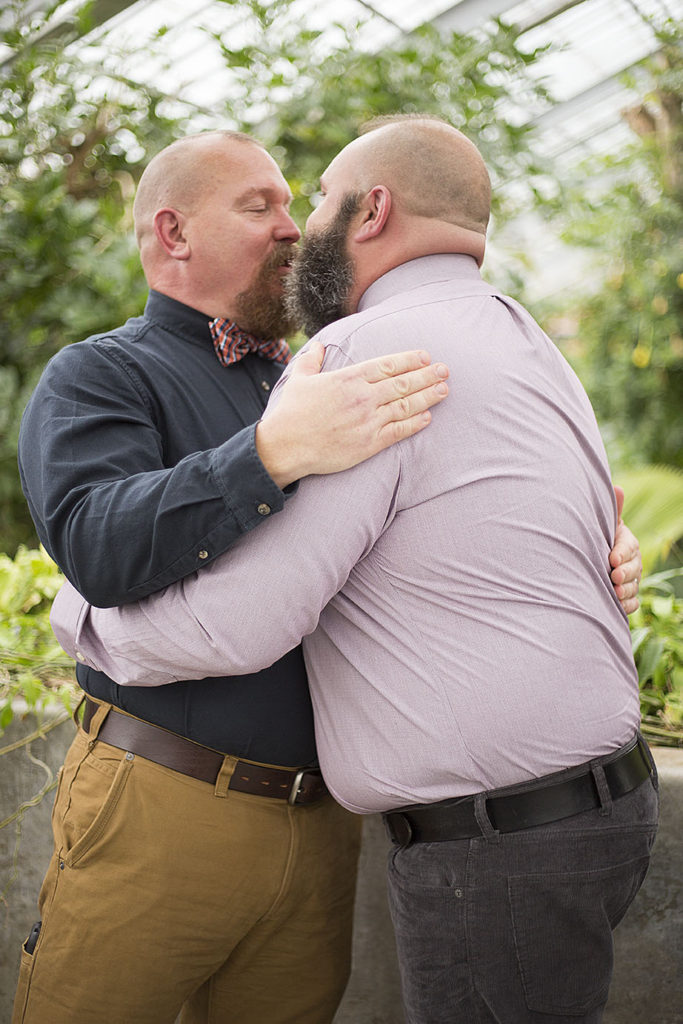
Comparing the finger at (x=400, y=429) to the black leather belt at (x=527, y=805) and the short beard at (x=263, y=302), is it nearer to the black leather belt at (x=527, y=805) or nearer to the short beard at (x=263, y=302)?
the black leather belt at (x=527, y=805)

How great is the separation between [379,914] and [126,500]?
1.31 m

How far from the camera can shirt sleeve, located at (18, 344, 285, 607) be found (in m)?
1.29

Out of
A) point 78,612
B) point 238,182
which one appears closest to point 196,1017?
point 78,612

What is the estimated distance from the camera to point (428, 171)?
152 cm

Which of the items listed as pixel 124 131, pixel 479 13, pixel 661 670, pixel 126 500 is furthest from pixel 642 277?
pixel 126 500

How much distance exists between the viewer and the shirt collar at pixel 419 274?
149 centimetres

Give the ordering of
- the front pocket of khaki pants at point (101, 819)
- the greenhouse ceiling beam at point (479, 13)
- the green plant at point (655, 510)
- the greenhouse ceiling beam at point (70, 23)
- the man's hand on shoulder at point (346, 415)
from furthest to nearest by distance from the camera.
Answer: the greenhouse ceiling beam at point (479, 13) → the greenhouse ceiling beam at point (70, 23) → the green plant at point (655, 510) → the front pocket of khaki pants at point (101, 819) → the man's hand on shoulder at point (346, 415)

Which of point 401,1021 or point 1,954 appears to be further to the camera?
point 1,954

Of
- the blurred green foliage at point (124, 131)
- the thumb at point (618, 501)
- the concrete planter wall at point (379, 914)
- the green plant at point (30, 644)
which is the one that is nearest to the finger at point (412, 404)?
the thumb at point (618, 501)

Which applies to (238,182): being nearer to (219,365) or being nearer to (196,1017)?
(219,365)

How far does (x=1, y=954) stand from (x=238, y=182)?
2.01 metres

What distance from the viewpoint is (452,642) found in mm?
1318

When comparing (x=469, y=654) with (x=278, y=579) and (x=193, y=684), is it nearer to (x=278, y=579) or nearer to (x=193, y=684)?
(x=278, y=579)

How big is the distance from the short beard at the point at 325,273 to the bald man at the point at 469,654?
0.61 ft
